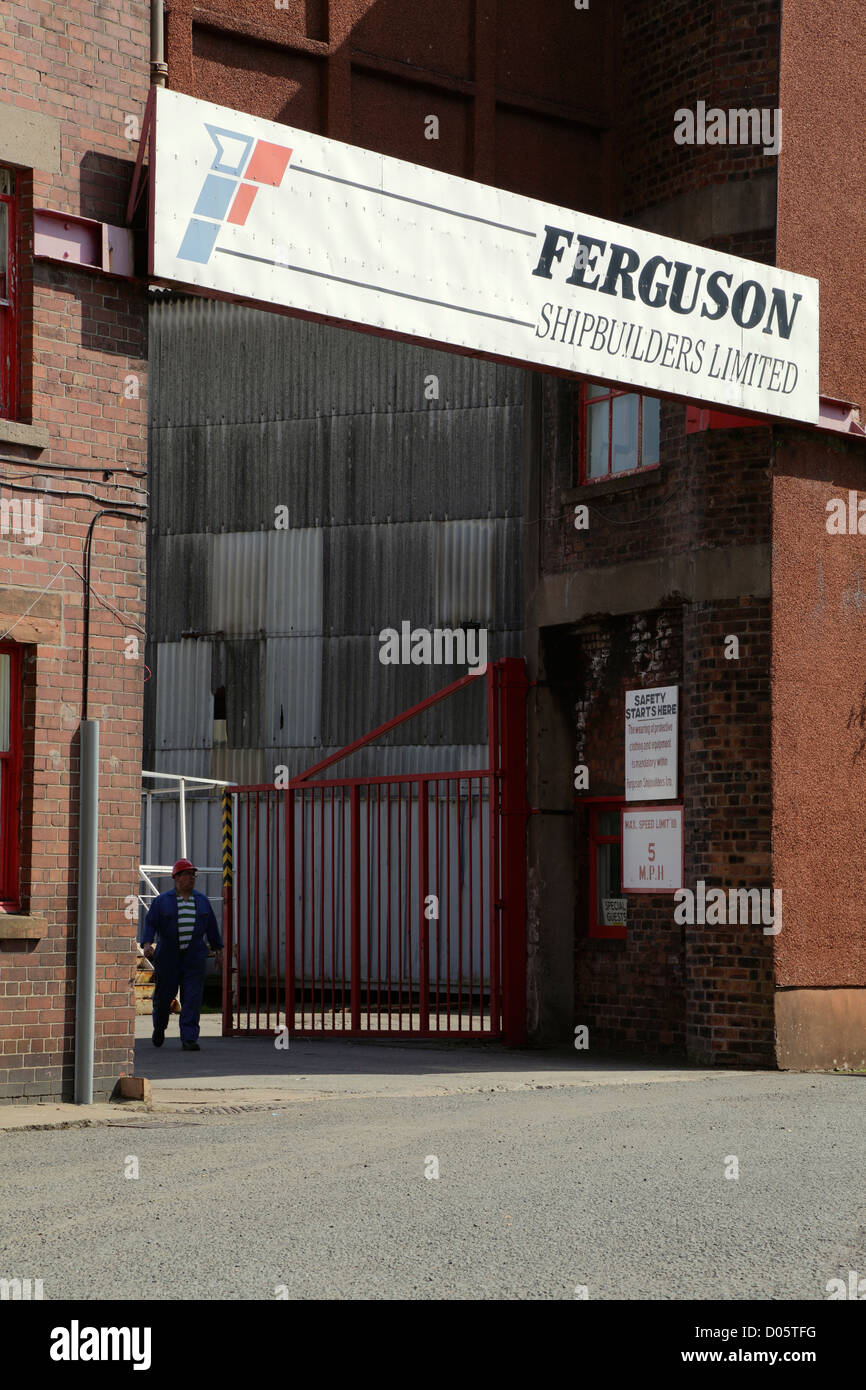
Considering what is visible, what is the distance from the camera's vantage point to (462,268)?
12.9m

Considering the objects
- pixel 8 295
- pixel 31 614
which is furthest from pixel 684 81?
pixel 31 614

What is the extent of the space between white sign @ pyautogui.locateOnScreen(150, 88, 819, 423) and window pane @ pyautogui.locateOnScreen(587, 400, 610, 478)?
259cm

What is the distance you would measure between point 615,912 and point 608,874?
41 cm

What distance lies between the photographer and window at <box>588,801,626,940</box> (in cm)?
1705

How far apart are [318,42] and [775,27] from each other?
427 centimetres

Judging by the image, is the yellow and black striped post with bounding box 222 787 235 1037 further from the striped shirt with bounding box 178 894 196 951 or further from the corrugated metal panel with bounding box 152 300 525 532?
the corrugated metal panel with bounding box 152 300 525 532

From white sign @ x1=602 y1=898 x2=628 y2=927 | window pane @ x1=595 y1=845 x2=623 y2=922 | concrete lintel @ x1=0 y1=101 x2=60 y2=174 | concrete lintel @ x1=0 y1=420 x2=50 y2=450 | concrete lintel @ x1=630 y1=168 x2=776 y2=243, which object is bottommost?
white sign @ x1=602 y1=898 x2=628 y2=927

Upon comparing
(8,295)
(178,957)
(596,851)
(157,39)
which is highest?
(157,39)

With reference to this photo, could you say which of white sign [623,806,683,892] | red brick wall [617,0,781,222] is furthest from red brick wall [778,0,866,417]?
white sign [623,806,683,892]

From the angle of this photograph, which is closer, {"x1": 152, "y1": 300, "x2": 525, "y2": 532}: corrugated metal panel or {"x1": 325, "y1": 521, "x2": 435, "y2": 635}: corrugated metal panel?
{"x1": 152, "y1": 300, "x2": 525, "y2": 532}: corrugated metal panel

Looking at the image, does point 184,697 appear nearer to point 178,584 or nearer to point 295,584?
point 178,584

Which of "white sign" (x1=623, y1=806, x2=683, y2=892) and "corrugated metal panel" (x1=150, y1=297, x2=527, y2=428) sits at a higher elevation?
"corrugated metal panel" (x1=150, y1=297, x2=527, y2=428)

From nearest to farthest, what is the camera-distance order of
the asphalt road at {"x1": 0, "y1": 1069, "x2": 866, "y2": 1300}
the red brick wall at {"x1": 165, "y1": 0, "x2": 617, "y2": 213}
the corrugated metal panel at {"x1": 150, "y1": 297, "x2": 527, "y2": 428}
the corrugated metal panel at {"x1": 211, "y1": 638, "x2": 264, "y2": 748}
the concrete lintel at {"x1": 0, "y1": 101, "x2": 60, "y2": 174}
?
the asphalt road at {"x1": 0, "y1": 1069, "x2": 866, "y2": 1300} → the concrete lintel at {"x1": 0, "y1": 101, "x2": 60, "y2": 174} → the red brick wall at {"x1": 165, "y1": 0, "x2": 617, "y2": 213} → the corrugated metal panel at {"x1": 150, "y1": 297, "x2": 527, "y2": 428} → the corrugated metal panel at {"x1": 211, "y1": 638, "x2": 264, "y2": 748}

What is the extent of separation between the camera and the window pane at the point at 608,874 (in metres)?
17.1
